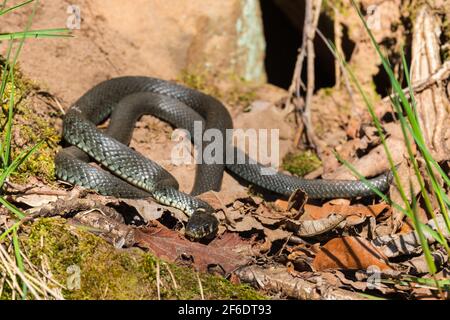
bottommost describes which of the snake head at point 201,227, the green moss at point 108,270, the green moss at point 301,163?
the green moss at point 108,270

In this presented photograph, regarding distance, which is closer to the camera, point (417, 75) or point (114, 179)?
point (114, 179)

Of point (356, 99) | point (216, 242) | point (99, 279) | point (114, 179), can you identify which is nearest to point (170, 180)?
point (114, 179)

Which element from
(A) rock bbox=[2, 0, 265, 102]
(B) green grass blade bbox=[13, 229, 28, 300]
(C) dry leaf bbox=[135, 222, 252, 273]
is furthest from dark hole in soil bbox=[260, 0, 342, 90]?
(B) green grass blade bbox=[13, 229, 28, 300]

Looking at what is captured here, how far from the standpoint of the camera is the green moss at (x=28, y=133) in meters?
5.36

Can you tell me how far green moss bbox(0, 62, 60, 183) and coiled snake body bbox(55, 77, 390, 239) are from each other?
0.51 feet

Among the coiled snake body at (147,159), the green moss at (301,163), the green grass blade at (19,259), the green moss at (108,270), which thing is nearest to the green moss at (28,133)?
the coiled snake body at (147,159)

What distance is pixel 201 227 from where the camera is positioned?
4758mm

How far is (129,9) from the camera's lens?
7414 millimetres

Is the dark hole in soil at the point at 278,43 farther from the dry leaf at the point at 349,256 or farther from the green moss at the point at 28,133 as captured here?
the dry leaf at the point at 349,256

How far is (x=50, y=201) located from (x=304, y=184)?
297 cm

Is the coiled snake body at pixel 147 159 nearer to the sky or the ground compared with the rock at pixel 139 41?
nearer to the ground

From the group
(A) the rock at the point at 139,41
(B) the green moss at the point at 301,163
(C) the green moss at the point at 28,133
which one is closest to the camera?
(C) the green moss at the point at 28,133

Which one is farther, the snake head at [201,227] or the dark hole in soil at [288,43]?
the dark hole in soil at [288,43]
